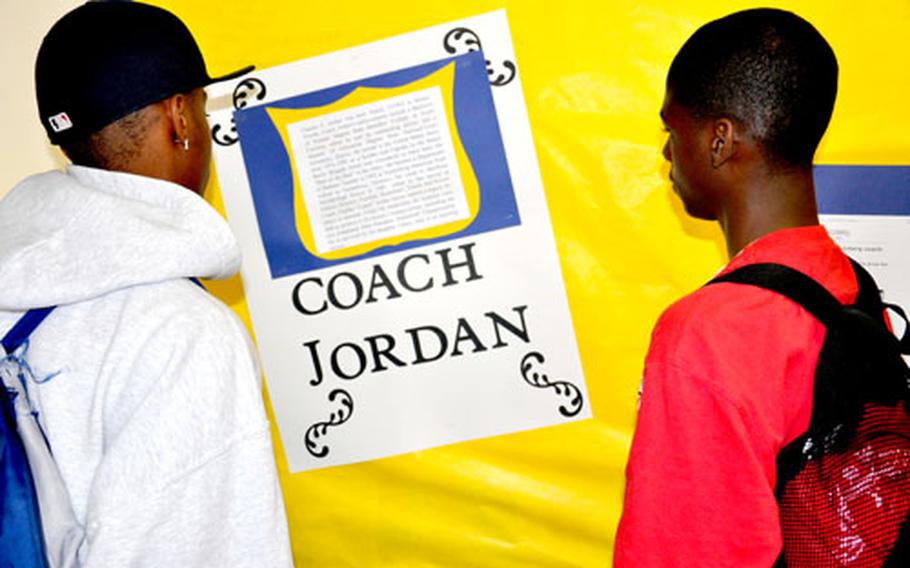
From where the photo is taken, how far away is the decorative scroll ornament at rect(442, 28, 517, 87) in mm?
1462

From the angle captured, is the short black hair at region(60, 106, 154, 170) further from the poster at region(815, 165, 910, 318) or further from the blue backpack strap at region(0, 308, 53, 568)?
the poster at region(815, 165, 910, 318)

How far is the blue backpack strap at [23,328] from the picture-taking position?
892 millimetres

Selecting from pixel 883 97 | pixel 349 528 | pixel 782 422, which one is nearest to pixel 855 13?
pixel 883 97

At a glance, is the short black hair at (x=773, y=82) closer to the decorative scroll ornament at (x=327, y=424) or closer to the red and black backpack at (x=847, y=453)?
the red and black backpack at (x=847, y=453)

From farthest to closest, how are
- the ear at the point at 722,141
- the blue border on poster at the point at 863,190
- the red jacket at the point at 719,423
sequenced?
1. the blue border on poster at the point at 863,190
2. the ear at the point at 722,141
3. the red jacket at the point at 719,423

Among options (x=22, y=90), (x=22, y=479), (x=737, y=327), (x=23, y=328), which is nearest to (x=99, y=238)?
(x=23, y=328)

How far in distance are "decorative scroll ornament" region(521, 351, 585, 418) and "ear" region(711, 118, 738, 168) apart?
634 millimetres

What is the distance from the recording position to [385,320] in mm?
1540

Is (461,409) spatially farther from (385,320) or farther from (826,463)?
(826,463)

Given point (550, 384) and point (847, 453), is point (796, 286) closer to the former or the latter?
point (847, 453)

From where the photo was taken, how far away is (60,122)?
0.94 metres

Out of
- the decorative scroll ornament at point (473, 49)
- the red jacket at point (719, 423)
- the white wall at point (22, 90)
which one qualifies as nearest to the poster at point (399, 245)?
the decorative scroll ornament at point (473, 49)

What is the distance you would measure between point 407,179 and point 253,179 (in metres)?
0.26

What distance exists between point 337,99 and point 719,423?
0.91 meters
